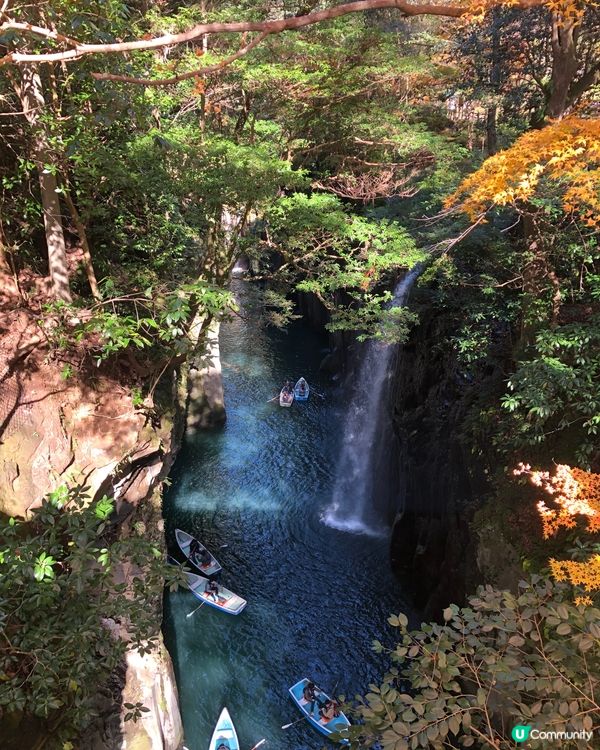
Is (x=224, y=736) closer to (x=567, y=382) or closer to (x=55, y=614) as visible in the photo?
(x=55, y=614)

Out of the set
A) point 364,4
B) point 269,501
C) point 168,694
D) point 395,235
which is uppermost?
point 364,4

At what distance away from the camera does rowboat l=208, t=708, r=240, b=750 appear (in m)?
10.9

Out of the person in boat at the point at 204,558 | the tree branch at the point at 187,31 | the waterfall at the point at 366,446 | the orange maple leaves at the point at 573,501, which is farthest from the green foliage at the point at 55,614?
the waterfall at the point at 366,446

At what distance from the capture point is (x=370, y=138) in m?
12.6

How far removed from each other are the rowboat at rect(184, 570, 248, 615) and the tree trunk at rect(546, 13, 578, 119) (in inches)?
578

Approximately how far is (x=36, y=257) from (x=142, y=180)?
130 inches

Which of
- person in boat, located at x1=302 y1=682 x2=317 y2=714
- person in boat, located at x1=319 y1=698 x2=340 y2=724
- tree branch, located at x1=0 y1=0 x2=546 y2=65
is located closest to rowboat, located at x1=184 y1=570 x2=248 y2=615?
person in boat, located at x1=302 y1=682 x2=317 y2=714

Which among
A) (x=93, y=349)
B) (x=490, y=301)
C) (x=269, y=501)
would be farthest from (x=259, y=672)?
(x=490, y=301)

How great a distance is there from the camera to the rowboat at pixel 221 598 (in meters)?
14.4

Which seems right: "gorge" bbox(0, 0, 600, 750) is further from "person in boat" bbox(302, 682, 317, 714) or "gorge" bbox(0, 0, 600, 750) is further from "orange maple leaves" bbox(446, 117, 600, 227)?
"person in boat" bbox(302, 682, 317, 714)

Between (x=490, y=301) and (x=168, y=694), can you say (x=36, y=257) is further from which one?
(x=490, y=301)

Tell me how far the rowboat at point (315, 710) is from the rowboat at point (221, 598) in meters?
2.95

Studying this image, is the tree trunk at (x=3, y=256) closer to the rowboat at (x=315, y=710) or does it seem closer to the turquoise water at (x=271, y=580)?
the turquoise water at (x=271, y=580)

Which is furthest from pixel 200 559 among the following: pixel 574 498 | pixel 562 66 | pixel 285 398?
pixel 562 66
